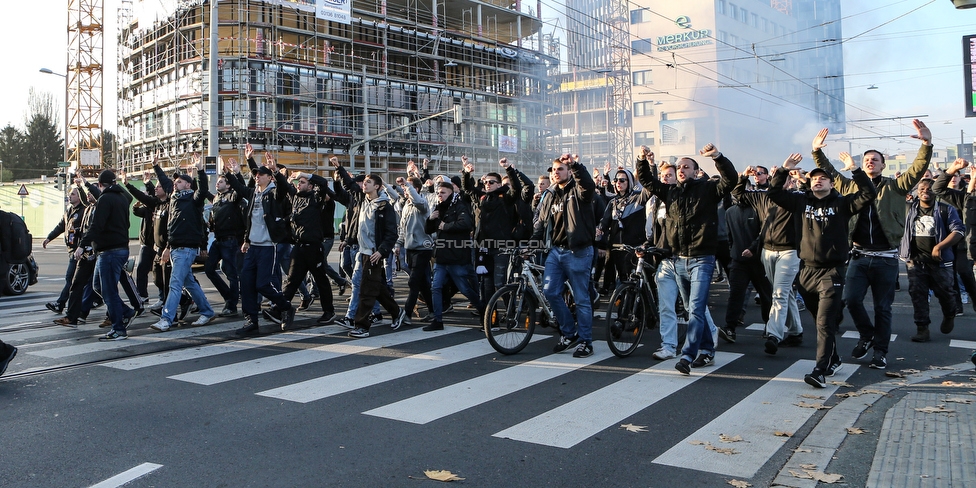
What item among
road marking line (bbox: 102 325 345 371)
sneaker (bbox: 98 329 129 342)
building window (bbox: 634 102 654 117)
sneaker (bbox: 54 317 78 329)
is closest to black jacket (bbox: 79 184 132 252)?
sneaker (bbox: 98 329 129 342)

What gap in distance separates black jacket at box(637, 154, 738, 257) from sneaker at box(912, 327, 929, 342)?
11.2 feet

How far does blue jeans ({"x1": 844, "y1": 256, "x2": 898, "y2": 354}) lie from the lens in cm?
724

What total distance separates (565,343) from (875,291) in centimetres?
299

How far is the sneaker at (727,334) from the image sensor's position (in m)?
8.51

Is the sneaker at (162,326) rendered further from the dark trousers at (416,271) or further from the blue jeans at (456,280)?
the blue jeans at (456,280)

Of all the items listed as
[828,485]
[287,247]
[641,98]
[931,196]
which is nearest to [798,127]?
[641,98]

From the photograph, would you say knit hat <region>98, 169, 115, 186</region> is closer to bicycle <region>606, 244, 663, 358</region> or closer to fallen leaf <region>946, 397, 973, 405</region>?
bicycle <region>606, 244, 663, 358</region>

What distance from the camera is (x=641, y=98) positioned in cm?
6291

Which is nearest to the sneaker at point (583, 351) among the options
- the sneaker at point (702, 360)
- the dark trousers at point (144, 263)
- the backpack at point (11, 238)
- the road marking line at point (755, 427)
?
the sneaker at point (702, 360)

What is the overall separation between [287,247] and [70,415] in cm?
500

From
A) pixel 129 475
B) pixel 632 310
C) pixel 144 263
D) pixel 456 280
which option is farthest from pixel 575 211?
pixel 144 263

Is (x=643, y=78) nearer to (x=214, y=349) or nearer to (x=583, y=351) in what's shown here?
(x=583, y=351)

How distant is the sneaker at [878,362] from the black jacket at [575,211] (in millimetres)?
2806

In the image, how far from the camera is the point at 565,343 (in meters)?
7.97
